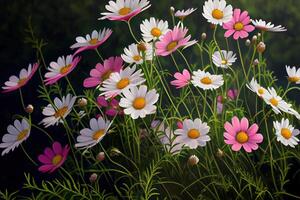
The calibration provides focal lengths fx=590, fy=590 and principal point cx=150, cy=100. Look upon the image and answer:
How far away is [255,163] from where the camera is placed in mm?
1216

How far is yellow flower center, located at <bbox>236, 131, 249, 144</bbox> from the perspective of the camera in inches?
42.4

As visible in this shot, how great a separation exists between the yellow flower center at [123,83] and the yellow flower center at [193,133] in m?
0.14

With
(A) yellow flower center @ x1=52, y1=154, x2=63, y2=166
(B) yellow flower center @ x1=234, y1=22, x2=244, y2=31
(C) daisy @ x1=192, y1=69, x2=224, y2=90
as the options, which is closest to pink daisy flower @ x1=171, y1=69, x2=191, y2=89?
(C) daisy @ x1=192, y1=69, x2=224, y2=90

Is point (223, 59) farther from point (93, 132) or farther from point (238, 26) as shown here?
point (93, 132)

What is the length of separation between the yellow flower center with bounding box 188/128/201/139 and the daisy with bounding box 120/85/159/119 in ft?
0.26

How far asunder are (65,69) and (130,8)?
18 cm

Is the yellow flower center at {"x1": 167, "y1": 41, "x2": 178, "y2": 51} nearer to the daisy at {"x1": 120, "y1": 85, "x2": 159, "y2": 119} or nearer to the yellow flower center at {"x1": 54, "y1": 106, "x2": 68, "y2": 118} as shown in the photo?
the daisy at {"x1": 120, "y1": 85, "x2": 159, "y2": 119}

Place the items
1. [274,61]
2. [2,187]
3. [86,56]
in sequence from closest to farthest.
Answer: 1. [2,187]
2. [86,56]
3. [274,61]

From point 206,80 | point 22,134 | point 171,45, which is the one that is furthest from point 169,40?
point 22,134

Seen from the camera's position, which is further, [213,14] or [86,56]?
[86,56]

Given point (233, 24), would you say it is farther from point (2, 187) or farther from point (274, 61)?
point (2, 187)

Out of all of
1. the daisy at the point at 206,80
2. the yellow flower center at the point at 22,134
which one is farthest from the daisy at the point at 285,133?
the yellow flower center at the point at 22,134

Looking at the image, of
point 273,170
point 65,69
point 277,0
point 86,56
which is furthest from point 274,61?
point 65,69

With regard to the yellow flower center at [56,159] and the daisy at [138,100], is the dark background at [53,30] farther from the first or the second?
the daisy at [138,100]
